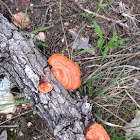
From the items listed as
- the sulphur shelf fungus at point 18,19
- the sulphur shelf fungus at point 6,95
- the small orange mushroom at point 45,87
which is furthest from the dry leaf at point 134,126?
the sulphur shelf fungus at point 18,19

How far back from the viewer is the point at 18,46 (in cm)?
265

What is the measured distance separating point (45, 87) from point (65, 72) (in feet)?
1.44

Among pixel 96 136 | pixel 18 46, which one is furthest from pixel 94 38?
pixel 96 136

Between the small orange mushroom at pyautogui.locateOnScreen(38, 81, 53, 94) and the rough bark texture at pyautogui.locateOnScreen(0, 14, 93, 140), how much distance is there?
0.07 m

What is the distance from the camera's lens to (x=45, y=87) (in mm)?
2568

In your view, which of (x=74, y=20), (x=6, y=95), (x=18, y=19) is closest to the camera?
(x=6, y=95)

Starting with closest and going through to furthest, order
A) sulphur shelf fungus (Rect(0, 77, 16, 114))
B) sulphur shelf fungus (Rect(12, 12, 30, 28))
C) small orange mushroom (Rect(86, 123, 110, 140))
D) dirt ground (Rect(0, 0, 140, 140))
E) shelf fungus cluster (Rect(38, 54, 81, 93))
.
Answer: small orange mushroom (Rect(86, 123, 110, 140))
shelf fungus cluster (Rect(38, 54, 81, 93))
sulphur shelf fungus (Rect(0, 77, 16, 114))
sulphur shelf fungus (Rect(12, 12, 30, 28))
dirt ground (Rect(0, 0, 140, 140))

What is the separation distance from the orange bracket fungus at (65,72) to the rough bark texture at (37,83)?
0.09 meters

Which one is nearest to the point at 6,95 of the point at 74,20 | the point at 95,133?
the point at 95,133

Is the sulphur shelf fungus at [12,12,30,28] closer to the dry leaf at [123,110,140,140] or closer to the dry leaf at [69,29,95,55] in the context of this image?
the dry leaf at [69,29,95,55]

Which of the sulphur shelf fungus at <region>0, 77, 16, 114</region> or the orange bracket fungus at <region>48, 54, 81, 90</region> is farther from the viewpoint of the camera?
the sulphur shelf fungus at <region>0, 77, 16, 114</region>

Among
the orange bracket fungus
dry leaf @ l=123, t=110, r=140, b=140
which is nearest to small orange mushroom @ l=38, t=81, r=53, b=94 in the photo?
the orange bracket fungus

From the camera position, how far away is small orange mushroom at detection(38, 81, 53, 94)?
2.54m

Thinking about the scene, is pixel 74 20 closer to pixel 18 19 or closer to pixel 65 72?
pixel 18 19
